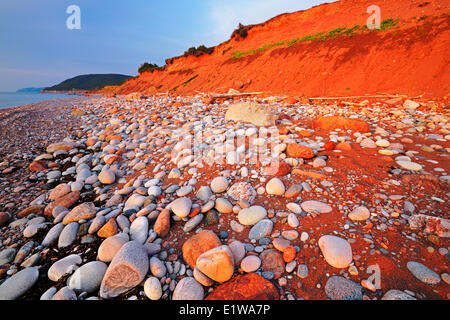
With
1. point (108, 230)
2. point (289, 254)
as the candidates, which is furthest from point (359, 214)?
point (108, 230)

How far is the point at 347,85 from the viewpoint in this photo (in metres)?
7.66

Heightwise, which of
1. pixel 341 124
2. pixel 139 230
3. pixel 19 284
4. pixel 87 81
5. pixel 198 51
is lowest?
pixel 19 284

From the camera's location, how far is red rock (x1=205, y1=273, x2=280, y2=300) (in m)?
1.14

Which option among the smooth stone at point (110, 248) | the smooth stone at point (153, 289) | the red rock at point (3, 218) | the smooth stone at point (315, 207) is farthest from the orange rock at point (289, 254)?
the red rock at point (3, 218)

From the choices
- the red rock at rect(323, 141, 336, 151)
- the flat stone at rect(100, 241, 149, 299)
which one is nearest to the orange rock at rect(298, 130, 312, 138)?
the red rock at rect(323, 141, 336, 151)

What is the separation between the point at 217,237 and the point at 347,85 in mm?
8983

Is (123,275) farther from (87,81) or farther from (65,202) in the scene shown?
(87,81)

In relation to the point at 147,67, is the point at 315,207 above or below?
below

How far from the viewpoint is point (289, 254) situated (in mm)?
1321

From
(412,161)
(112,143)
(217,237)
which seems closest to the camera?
(217,237)

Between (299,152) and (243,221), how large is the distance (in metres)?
1.34
